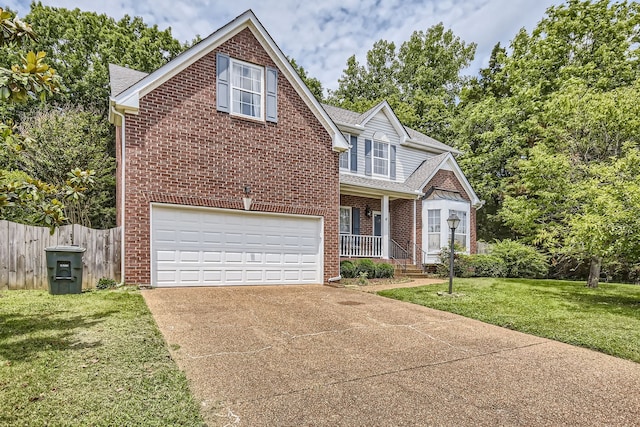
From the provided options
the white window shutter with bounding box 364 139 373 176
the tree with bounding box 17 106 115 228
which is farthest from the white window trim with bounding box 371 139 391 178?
the tree with bounding box 17 106 115 228

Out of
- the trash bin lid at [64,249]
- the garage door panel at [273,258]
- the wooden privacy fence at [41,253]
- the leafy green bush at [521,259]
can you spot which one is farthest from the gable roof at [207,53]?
the leafy green bush at [521,259]

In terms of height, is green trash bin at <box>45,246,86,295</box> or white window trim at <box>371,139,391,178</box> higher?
white window trim at <box>371,139,391,178</box>

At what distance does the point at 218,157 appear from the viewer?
32.4 ft

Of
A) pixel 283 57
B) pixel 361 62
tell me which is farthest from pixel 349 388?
pixel 361 62

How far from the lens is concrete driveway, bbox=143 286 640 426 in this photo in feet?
10.5

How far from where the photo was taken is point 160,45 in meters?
24.3

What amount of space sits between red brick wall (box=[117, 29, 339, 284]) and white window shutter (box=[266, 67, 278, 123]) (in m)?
0.18

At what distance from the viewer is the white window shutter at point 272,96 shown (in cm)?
1078

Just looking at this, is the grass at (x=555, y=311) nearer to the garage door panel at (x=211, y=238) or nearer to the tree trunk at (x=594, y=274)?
the tree trunk at (x=594, y=274)

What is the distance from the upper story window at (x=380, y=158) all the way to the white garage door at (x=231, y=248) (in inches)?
238

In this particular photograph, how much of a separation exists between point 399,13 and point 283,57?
7602mm

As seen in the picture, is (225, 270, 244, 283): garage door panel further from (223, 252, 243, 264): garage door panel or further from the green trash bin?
the green trash bin

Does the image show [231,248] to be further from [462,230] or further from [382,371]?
[462,230]

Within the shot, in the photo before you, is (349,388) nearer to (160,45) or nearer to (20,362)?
(20,362)
